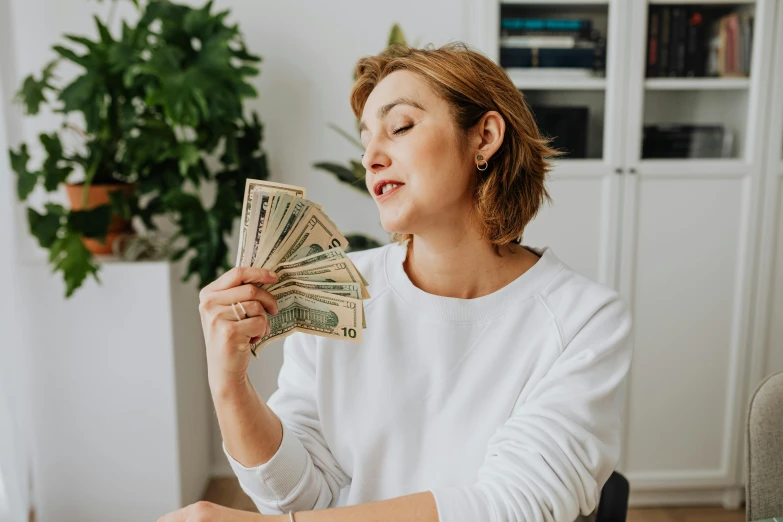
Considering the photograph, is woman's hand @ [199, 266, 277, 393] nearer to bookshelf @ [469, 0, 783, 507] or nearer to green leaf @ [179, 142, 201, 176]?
green leaf @ [179, 142, 201, 176]

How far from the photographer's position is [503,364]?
1.20 metres

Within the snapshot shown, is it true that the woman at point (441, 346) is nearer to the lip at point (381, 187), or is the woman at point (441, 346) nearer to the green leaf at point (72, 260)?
the lip at point (381, 187)

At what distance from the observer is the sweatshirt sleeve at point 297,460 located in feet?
3.66

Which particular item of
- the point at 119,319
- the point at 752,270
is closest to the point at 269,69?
the point at 119,319

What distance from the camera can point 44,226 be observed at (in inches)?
83.4

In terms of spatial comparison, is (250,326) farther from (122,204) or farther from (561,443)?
(122,204)

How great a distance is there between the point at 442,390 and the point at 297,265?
375 millimetres

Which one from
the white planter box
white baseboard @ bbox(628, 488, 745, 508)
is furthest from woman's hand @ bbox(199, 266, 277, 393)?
white baseboard @ bbox(628, 488, 745, 508)

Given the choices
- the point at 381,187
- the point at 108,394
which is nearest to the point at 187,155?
the point at 108,394

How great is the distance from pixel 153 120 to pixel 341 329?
1.50 metres

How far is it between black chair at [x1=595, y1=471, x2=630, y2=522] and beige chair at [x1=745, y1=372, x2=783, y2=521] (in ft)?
0.73

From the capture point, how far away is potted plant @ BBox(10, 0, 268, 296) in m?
2.09

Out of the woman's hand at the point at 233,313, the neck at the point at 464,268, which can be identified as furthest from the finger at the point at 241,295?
the neck at the point at 464,268

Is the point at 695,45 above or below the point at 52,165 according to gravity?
above
